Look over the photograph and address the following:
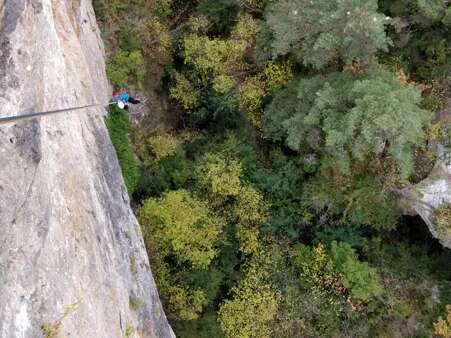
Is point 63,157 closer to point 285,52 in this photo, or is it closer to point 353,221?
point 285,52

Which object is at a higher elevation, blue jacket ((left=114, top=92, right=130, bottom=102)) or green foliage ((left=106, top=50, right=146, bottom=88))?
green foliage ((left=106, top=50, right=146, bottom=88))

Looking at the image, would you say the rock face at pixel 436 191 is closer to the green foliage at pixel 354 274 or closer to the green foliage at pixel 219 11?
the green foliage at pixel 354 274

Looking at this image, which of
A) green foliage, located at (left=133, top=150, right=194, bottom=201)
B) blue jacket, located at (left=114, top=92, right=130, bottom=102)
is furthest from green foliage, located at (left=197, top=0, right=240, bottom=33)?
green foliage, located at (left=133, top=150, right=194, bottom=201)

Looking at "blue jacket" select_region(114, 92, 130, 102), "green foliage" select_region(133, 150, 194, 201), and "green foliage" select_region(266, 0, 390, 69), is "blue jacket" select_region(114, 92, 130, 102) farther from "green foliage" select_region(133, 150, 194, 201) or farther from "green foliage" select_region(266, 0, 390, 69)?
"green foliage" select_region(266, 0, 390, 69)

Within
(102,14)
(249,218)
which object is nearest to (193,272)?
(249,218)

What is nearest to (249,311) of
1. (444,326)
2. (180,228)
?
(180,228)

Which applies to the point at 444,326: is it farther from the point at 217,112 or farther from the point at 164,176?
the point at 217,112
